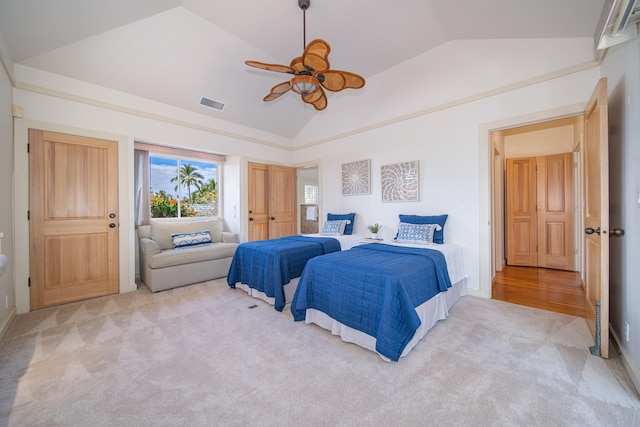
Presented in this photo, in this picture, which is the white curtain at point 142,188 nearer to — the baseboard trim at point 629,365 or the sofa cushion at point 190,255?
the sofa cushion at point 190,255

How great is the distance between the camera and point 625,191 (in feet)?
6.27

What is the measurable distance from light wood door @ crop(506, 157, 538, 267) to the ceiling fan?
4.24 m

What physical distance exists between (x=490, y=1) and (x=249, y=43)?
2.86 metres

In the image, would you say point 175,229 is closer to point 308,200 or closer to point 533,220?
point 308,200

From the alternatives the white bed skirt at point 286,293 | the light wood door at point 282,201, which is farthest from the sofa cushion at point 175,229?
the white bed skirt at point 286,293

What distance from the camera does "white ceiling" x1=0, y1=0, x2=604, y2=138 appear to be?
7.96 feet

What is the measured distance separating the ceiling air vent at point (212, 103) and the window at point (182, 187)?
132 cm

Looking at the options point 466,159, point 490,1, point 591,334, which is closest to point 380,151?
point 466,159

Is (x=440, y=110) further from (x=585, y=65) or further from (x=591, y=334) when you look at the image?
(x=591, y=334)

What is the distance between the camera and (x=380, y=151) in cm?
447

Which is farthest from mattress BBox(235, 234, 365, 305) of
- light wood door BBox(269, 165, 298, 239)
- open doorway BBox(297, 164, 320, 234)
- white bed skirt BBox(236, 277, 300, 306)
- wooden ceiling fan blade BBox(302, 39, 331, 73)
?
open doorway BBox(297, 164, 320, 234)

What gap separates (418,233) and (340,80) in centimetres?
223

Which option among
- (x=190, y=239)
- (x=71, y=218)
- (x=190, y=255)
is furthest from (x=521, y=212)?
(x=71, y=218)

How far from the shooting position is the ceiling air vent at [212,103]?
14.1 feet
